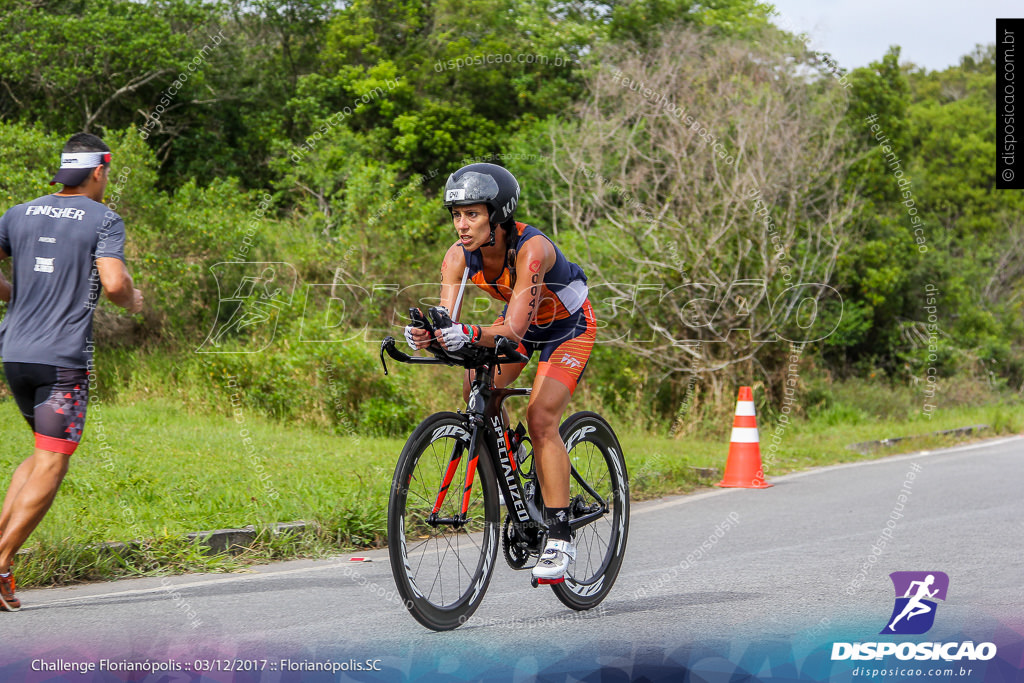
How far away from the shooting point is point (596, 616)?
5.24m

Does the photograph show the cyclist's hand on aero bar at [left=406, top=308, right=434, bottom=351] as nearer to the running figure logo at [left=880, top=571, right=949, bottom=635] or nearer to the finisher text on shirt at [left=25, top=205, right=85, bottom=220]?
the finisher text on shirt at [left=25, top=205, right=85, bottom=220]

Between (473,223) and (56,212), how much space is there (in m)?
1.99

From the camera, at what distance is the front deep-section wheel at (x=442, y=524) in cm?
446

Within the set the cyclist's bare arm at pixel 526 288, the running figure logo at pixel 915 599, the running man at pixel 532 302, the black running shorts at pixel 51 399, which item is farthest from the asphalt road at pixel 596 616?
the cyclist's bare arm at pixel 526 288

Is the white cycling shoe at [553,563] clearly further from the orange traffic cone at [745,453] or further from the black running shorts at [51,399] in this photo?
the orange traffic cone at [745,453]

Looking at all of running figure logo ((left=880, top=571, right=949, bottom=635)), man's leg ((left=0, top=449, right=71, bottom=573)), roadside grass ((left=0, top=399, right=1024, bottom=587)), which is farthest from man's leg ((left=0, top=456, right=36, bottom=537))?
running figure logo ((left=880, top=571, right=949, bottom=635))

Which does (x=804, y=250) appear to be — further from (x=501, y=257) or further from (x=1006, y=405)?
(x=501, y=257)

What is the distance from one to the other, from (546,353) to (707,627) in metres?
1.54

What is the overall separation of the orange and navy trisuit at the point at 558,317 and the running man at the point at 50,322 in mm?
1741

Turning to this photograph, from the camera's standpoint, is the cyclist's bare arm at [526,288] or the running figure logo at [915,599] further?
the running figure logo at [915,599]

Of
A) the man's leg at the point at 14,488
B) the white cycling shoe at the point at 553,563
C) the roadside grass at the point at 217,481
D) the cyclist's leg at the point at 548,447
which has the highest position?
the cyclist's leg at the point at 548,447

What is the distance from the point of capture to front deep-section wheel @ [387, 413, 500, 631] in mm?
4461

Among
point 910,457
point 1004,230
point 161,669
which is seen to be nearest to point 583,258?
point 910,457

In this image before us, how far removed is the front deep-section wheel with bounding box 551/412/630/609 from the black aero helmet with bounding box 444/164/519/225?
1182 mm
